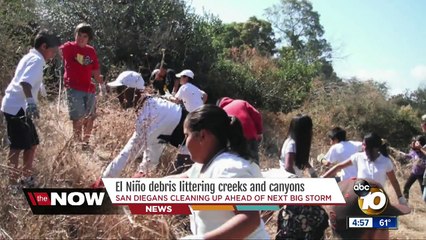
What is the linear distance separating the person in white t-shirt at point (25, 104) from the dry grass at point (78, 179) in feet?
0.37

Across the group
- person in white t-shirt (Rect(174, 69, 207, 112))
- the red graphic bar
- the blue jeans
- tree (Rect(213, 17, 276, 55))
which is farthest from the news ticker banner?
tree (Rect(213, 17, 276, 55))

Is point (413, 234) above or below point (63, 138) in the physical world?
below

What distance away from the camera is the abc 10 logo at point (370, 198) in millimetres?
2324

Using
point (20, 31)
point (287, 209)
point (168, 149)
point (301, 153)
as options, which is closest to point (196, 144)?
point (287, 209)

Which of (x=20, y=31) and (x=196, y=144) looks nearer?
(x=196, y=144)

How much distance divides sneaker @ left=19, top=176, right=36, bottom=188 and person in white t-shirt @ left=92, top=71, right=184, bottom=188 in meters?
0.49

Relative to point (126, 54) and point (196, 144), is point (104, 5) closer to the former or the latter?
point (126, 54)

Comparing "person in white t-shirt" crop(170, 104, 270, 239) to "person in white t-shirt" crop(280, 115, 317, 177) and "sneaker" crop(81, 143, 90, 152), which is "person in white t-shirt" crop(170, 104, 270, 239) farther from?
"sneaker" crop(81, 143, 90, 152)

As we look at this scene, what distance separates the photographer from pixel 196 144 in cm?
219

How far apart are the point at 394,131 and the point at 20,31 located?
12.3m

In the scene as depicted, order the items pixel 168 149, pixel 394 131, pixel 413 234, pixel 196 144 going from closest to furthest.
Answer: pixel 196 144 → pixel 168 149 → pixel 413 234 → pixel 394 131

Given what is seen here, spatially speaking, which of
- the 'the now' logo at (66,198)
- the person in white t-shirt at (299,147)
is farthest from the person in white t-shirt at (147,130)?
the person in white t-shirt at (299,147)

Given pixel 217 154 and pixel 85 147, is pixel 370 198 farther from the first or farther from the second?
pixel 85 147

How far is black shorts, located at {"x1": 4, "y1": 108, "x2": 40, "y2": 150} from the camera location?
4.33 m
